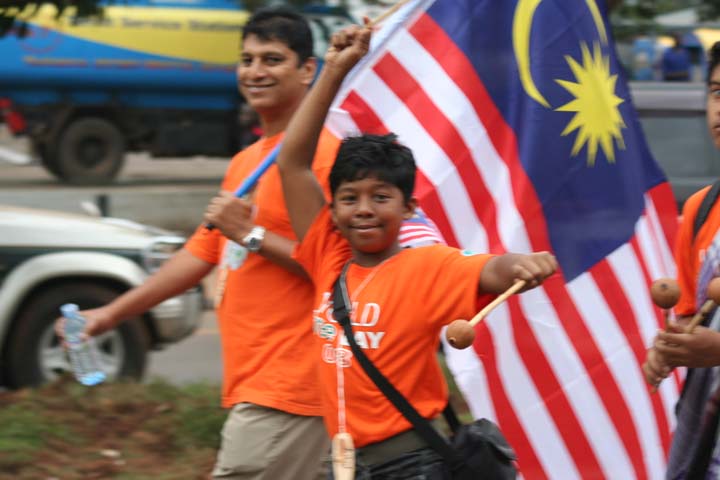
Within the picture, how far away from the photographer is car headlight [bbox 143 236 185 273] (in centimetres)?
738

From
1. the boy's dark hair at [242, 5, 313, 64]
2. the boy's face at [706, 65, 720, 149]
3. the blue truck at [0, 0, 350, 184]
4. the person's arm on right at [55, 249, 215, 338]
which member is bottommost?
the person's arm on right at [55, 249, 215, 338]

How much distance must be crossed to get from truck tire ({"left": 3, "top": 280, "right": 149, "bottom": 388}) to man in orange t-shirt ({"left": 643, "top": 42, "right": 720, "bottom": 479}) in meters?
4.18

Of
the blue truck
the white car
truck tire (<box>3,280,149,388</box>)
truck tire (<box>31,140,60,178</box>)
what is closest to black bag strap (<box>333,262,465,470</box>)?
truck tire (<box>3,280,149,388</box>)

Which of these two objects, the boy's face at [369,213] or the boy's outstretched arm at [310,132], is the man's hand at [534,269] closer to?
the boy's face at [369,213]

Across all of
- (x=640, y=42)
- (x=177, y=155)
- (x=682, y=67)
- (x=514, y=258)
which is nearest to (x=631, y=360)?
(x=514, y=258)

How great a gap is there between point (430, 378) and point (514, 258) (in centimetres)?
40

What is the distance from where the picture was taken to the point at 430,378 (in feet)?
10.6

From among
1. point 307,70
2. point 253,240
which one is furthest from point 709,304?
point 307,70

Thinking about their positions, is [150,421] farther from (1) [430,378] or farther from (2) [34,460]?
(1) [430,378]

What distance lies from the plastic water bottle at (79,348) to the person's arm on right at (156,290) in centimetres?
4

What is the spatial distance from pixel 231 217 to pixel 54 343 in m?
3.82

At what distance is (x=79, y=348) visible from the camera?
4.11 metres

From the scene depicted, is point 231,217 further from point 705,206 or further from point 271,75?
point 705,206

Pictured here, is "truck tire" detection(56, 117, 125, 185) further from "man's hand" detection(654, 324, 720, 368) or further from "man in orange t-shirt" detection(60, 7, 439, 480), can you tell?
"man's hand" detection(654, 324, 720, 368)
